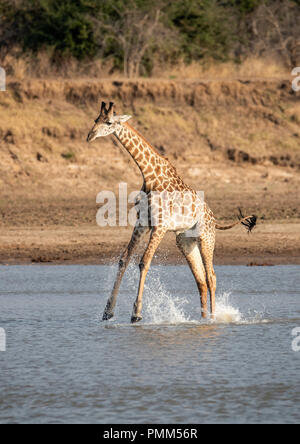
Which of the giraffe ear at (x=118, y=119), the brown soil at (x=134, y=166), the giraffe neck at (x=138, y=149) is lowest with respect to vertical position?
the giraffe neck at (x=138, y=149)

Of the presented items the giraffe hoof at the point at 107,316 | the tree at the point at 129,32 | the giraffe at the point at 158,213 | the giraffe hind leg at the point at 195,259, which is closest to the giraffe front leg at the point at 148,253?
the giraffe at the point at 158,213

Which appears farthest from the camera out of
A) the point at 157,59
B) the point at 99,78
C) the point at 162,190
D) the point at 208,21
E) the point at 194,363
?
the point at 208,21

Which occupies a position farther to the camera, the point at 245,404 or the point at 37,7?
the point at 37,7

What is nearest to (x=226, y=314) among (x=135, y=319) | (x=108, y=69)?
(x=135, y=319)

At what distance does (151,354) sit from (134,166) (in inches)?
513

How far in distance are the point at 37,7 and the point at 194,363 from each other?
831 inches

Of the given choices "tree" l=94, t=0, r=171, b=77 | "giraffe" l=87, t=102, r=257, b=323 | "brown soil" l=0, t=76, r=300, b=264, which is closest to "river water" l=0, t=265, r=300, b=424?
"giraffe" l=87, t=102, r=257, b=323

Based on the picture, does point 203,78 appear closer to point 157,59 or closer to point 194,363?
point 157,59

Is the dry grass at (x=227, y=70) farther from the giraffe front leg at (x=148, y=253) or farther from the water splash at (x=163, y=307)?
the giraffe front leg at (x=148, y=253)

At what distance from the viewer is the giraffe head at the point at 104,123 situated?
9812 mm

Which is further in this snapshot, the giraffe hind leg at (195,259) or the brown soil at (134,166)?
the brown soil at (134,166)
